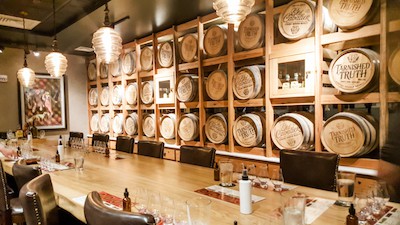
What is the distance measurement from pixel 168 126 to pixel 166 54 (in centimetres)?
109

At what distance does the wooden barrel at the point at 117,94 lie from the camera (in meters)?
→ 5.41

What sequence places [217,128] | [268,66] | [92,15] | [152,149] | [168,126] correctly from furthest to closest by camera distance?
[168,126] < [92,15] < [217,128] < [152,149] < [268,66]

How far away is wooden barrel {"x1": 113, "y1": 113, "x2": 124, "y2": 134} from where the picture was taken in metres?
5.38

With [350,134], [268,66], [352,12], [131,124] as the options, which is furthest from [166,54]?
[350,134]

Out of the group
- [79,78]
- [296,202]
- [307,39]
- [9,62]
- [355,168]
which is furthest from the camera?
[79,78]

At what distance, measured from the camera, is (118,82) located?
5.84 metres

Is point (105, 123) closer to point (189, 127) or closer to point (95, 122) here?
point (95, 122)

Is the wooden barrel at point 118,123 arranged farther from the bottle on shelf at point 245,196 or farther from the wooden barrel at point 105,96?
the bottle on shelf at point 245,196

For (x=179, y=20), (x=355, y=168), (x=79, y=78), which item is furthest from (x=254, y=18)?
(x=79, y=78)

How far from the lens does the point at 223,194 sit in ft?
5.67

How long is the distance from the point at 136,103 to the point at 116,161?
2242mm

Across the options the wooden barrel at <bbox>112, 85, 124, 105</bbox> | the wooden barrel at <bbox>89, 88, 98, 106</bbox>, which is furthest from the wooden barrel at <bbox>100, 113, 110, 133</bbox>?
the wooden barrel at <bbox>89, 88, 98, 106</bbox>

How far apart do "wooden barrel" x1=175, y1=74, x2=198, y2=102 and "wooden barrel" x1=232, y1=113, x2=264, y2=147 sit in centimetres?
86

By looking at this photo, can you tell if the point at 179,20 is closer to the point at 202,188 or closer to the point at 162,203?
the point at 202,188
